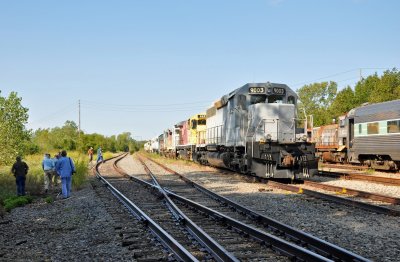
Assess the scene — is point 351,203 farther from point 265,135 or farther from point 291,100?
point 291,100

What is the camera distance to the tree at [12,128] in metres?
26.8

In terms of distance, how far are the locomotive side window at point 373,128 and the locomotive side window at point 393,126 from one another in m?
0.96

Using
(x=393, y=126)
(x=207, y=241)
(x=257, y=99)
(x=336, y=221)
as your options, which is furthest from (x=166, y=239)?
(x=393, y=126)

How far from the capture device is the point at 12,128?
92.8 ft

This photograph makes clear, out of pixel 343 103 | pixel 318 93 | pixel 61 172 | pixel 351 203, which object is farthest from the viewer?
pixel 318 93

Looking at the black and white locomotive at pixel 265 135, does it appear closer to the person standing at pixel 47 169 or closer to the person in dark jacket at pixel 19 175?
the person standing at pixel 47 169

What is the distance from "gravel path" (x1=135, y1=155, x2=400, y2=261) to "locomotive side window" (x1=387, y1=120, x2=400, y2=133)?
960 cm

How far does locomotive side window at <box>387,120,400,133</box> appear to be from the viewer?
1948 centimetres

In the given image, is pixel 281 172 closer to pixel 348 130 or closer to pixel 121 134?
pixel 348 130

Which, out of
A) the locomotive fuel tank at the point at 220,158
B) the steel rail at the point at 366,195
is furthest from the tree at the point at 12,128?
the steel rail at the point at 366,195

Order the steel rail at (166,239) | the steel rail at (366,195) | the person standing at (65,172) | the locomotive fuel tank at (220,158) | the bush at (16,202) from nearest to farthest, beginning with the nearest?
the steel rail at (166,239), the steel rail at (366,195), the bush at (16,202), the person standing at (65,172), the locomotive fuel tank at (220,158)

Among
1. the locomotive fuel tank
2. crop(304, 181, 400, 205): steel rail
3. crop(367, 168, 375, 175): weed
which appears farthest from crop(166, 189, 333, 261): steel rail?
crop(367, 168, 375, 175): weed

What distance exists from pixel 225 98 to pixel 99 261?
559 inches

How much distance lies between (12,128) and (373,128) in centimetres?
2209
